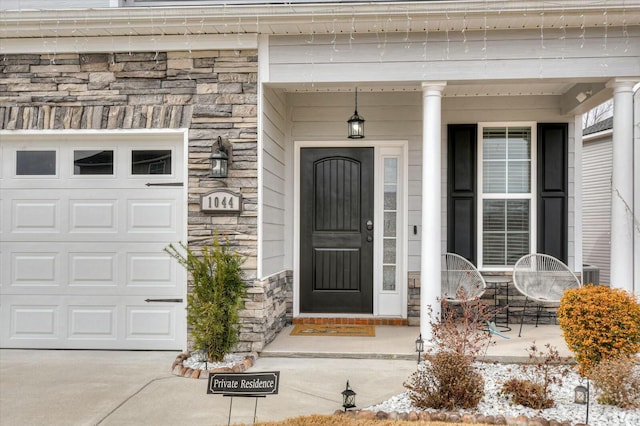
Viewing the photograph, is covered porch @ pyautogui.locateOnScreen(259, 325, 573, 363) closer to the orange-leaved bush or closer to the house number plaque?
the orange-leaved bush

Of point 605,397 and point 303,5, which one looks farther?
point 303,5

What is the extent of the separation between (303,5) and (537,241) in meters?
3.58

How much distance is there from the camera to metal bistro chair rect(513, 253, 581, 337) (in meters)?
5.64

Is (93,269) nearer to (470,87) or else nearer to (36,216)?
(36,216)

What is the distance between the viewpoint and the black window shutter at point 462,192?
20.0 ft

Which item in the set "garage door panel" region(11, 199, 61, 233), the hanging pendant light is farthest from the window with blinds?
"garage door panel" region(11, 199, 61, 233)

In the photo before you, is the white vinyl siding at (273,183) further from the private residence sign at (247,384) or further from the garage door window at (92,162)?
the private residence sign at (247,384)

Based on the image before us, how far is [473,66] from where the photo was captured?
188 inches

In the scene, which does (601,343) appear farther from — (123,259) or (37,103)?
(37,103)

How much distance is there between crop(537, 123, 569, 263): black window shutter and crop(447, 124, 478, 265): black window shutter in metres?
0.72

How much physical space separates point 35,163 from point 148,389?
2552 mm

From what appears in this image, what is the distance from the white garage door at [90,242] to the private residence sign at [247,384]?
221 cm

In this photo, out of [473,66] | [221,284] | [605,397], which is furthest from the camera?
[473,66]

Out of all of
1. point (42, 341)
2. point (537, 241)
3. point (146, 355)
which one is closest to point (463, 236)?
point (537, 241)
